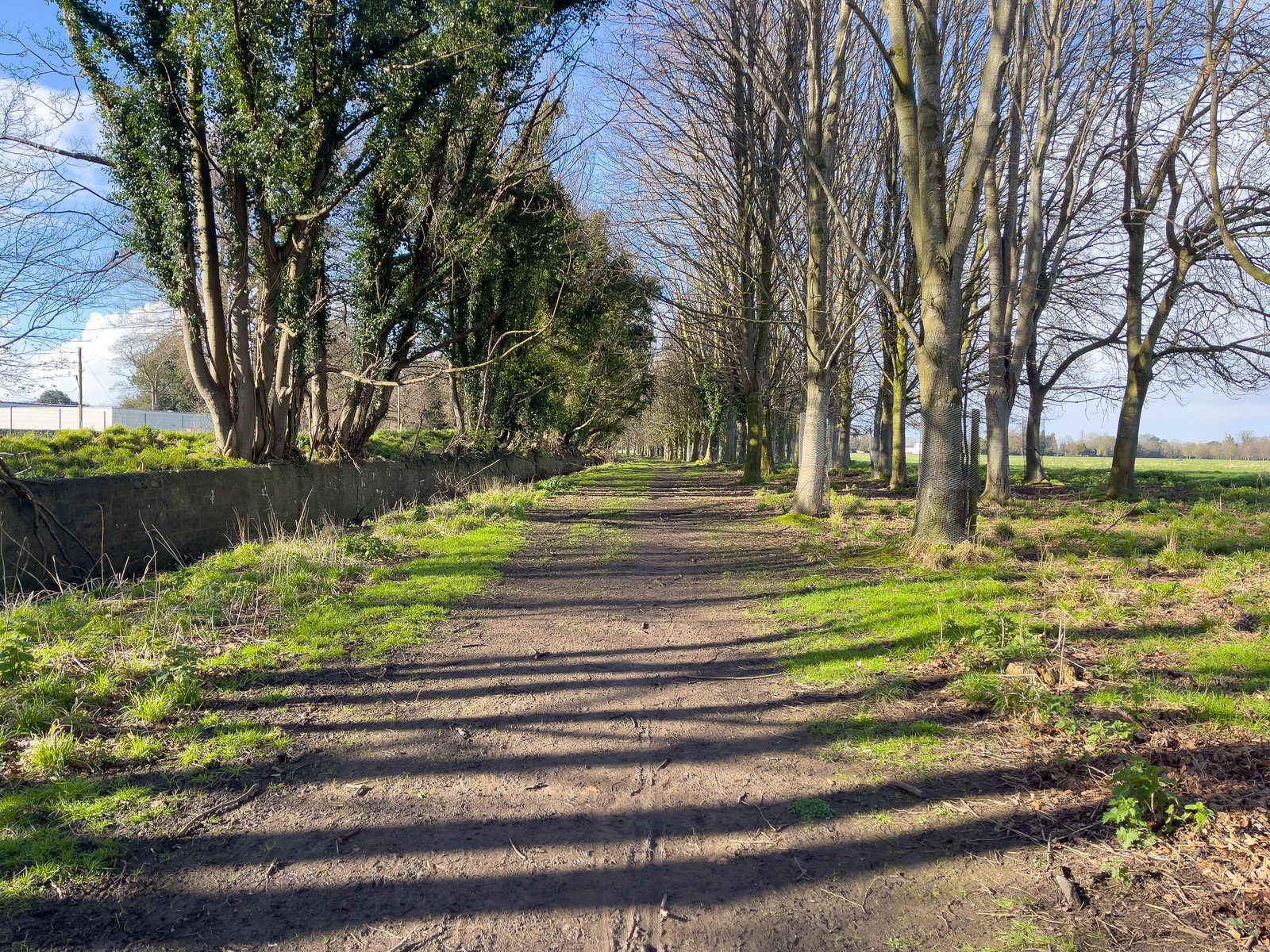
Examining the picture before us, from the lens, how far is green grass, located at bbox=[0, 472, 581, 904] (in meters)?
3.37

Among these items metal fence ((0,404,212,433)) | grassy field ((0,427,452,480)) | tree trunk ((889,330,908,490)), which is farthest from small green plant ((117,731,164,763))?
metal fence ((0,404,212,433))

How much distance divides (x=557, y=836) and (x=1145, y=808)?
2.68 m

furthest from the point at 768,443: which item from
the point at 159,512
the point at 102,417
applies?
the point at 102,417

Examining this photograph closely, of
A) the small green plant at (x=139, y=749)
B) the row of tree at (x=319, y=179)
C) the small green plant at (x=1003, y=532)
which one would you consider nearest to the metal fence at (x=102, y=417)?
the row of tree at (x=319, y=179)

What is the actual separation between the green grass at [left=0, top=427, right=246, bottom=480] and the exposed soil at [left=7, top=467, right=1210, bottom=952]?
8.97 metres

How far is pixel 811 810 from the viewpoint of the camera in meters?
3.62

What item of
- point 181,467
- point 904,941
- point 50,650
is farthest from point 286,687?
point 181,467

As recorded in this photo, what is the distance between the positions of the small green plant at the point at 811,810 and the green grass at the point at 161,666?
2.85 metres

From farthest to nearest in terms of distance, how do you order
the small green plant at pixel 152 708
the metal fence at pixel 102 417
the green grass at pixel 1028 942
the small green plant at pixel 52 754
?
the metal fence at pixel 102 417, the small green plant at pixel 152 708, the small green plant at pixel 52 754, the green grass at pixel 1028 942

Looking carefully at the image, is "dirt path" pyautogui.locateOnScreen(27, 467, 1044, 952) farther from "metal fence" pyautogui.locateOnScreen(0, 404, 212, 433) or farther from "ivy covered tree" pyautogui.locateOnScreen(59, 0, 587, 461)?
"metal fence" pyautogui.locateOnScreen(0, 404, 212, 433)

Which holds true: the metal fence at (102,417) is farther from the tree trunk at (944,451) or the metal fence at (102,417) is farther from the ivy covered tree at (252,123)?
the tree trunk at (944,451)

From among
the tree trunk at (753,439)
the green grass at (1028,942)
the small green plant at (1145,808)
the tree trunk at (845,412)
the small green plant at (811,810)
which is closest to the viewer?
the green grass at (1028,942)

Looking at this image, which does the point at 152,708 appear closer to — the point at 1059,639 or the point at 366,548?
the point at 366,548

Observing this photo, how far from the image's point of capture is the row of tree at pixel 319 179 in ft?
43.1
